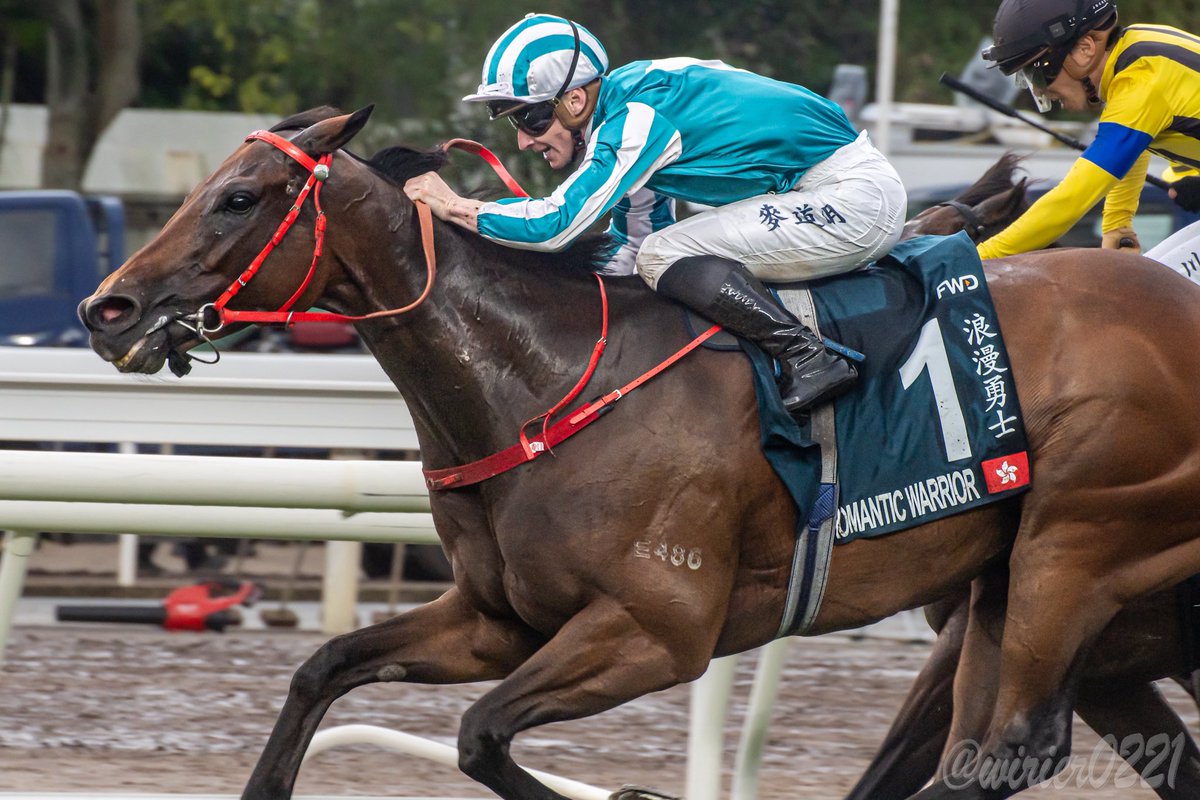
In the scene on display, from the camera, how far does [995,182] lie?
5.16m

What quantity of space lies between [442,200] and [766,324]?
783 mm

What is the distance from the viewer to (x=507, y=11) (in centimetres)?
1608

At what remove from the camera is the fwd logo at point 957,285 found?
3994mm

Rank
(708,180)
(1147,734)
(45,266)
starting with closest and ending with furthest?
(708,180) → (1147,734) → (45,266)

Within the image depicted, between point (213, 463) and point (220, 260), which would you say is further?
point (213, 463)

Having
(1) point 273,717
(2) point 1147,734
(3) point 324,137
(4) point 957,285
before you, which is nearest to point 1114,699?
(2) point 1147,734

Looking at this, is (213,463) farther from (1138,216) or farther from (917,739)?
(1138,216)

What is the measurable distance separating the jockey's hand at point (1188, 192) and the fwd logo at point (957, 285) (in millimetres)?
1003

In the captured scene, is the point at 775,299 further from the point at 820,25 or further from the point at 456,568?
the point at 820,25

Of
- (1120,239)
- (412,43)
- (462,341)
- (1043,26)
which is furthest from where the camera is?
(412,43)

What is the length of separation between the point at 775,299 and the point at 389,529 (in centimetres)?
141

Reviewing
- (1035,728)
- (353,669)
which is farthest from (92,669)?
(1035,728)

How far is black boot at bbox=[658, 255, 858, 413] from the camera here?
3.78 metres

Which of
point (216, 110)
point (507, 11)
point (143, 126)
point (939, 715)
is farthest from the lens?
point (216, 110)
